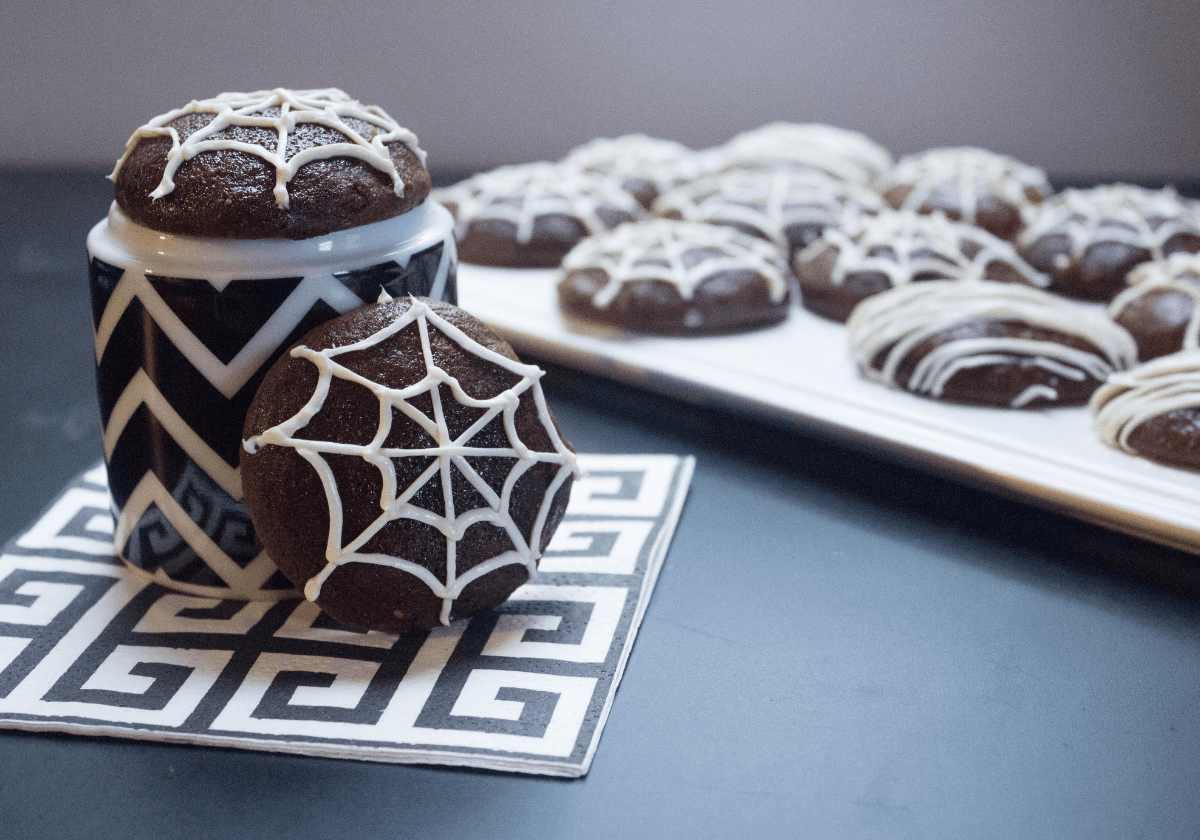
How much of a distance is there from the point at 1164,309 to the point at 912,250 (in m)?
0.39

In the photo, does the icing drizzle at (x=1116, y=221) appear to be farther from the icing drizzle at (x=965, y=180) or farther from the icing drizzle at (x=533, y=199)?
the icing drizzle at (x=533, y=199)

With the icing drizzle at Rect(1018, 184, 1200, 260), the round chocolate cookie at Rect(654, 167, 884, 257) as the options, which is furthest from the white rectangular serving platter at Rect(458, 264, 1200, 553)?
the icing drizzle at Rect(1018, 184, 1200, 260)

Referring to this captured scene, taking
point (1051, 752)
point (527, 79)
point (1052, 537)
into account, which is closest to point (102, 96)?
point (527, 79)

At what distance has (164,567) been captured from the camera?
1.09 m

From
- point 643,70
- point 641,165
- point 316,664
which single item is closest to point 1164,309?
point 641,165

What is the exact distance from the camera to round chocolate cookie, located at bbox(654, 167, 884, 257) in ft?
6.88

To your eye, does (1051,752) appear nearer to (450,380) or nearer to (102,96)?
(450,380)

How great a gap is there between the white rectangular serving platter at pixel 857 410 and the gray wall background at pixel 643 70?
1.28m

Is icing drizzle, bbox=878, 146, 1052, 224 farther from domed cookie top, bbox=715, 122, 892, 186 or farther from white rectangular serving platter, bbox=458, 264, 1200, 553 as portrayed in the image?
white rectangular serving platter, bbox=458, 264, 1200, 553

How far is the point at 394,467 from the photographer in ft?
3.07

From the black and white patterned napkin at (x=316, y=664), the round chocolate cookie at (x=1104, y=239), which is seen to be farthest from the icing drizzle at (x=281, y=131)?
the round chocolate cookie at (x=1104, y=239)

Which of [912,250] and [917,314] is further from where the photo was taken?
[912,250]

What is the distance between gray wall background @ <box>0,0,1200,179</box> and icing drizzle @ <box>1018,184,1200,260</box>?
995 mm

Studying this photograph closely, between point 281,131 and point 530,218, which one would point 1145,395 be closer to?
point 281,131
